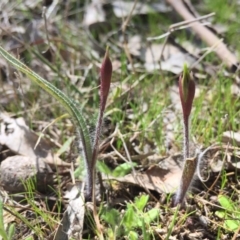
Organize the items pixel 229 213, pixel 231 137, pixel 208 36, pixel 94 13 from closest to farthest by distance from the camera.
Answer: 1. pixel 229 213
2. pixel 231 137
3. pixel 208 36
4. pixel 94 13

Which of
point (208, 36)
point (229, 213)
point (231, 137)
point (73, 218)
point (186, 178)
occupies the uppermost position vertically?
point (208, 36)

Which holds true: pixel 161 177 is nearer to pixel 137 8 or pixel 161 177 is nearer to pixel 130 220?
pixel 130 220

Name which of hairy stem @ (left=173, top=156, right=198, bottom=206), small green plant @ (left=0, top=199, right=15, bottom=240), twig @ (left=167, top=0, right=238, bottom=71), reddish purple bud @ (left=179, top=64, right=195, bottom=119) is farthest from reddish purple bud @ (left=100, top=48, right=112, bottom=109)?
twig @ (left=167, top=0, right=238, bottom=71)

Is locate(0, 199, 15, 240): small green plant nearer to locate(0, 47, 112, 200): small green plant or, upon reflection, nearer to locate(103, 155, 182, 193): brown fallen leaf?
locate(0, 47, 112, 200): small green plant

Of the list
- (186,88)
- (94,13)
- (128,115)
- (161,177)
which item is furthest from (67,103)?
(94,13)

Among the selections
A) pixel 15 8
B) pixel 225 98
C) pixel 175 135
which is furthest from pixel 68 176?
pixel 15 8

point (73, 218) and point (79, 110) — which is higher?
point (79, 110)

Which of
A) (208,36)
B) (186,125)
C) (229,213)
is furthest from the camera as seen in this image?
(208,36)
